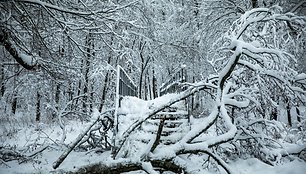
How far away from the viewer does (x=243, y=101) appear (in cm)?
434

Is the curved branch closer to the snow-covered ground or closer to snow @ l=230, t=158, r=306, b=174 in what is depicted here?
the snow-covered ground

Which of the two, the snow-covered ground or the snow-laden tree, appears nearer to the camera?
the snow-laden tree

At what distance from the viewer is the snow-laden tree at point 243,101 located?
11.2 ft

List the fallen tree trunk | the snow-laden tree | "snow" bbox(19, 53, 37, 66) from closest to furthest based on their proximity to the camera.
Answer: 1. the fallen tree trunk
2. the snow-laden tree
3. "snow" bbox(19, 53, 37, 66)

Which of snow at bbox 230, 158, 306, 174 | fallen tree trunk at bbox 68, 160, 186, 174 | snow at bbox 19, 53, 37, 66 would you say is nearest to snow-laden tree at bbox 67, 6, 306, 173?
fallen tree trunk at bbox 68, 160, 186, 174

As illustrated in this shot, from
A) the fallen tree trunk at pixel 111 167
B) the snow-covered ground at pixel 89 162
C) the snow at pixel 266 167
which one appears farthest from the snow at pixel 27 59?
the snow at pixel 266 167

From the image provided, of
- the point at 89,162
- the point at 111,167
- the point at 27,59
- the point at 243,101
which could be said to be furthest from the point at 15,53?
the point at 243,101

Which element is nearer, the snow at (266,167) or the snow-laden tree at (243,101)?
the snow-laden tree at (243,101)

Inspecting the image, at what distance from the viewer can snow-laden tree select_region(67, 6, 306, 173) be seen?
342cm

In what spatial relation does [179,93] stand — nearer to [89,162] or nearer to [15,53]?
[89,162]

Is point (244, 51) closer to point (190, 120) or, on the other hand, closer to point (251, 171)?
point (251, 171)

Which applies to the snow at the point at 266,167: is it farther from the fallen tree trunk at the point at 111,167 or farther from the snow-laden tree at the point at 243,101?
the fallen tree trunk at the point at 111,167

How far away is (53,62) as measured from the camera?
4.28m

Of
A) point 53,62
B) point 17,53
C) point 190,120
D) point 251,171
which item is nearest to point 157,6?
point 190,120
